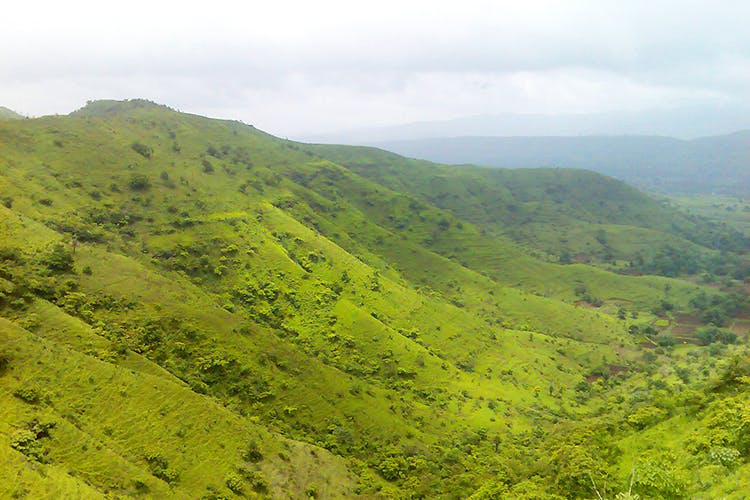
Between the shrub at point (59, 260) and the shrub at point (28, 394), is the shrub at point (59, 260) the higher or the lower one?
the higher one

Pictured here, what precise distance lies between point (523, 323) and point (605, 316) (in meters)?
24.8

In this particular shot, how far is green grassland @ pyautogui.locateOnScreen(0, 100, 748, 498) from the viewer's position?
105 ft

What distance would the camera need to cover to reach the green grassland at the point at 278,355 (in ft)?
105

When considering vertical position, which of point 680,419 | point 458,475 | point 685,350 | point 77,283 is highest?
point 77,283

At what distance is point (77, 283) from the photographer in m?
49.0

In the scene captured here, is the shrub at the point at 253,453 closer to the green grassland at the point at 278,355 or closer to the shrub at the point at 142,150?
the green grassland at the point at 278,355

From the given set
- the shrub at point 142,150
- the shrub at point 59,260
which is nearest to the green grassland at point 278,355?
the shrub at point 59,260

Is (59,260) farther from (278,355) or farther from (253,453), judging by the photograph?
(253,453)

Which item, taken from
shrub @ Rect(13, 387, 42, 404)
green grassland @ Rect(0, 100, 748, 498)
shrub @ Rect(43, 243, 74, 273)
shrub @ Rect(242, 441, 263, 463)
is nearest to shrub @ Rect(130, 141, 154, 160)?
green grassland @ Rect(0, 100, 748, 498)

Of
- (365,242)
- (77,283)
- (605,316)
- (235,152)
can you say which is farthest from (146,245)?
(605,316)

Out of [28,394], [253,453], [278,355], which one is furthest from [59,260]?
[253,453]

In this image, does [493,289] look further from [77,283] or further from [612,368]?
[77,283]

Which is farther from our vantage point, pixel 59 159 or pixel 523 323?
pixel 523 323

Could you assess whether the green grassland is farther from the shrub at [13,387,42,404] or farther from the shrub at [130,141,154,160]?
the shrub at [130,141,154,160]
